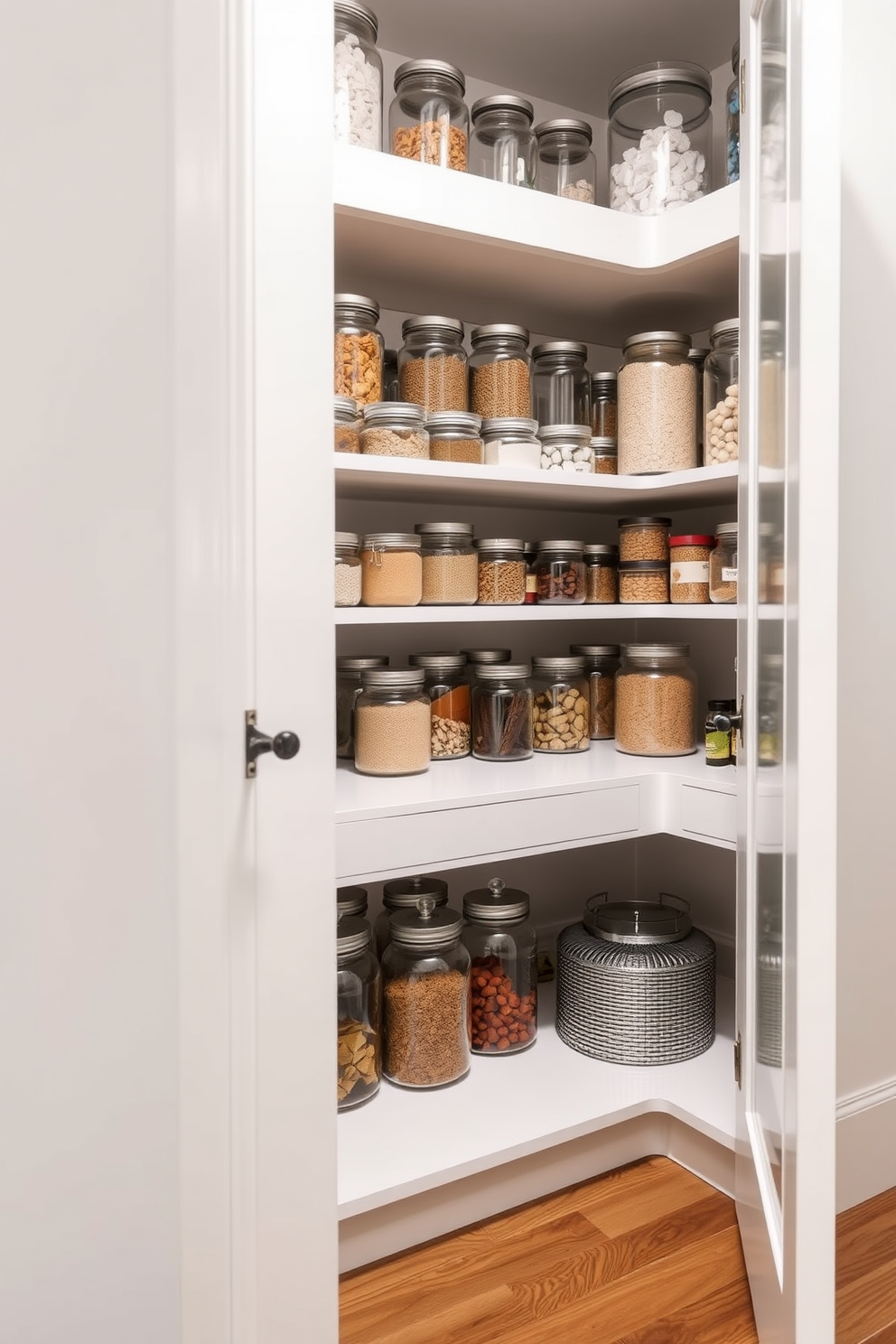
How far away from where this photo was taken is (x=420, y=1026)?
62.4 inches

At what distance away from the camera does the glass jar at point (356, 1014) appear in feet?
4.97

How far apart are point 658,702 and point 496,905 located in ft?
1.57

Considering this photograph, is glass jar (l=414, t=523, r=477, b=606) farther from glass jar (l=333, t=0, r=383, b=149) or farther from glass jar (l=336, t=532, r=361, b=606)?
glass jar (l=333, t=0, r=383, b=149)

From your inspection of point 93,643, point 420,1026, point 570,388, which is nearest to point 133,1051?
point 93,643

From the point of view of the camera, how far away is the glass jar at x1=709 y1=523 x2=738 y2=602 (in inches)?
65.3

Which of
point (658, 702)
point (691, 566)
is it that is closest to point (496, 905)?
point (658, 702)

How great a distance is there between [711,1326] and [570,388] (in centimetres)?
151

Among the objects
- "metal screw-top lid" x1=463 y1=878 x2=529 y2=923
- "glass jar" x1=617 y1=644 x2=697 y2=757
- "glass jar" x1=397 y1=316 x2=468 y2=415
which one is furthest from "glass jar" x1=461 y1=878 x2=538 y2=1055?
"glass jar" x1=397 y1=316 x2=468 y2=415

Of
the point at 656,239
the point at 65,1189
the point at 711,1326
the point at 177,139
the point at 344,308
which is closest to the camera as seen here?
the point at 65,1189

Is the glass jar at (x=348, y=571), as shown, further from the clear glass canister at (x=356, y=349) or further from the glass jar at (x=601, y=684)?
the glass jar at (x=601, y=684)

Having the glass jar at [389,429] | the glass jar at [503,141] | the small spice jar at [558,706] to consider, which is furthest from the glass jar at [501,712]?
the glass jar at [503,141]

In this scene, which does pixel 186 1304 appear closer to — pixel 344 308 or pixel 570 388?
pixel 344 308

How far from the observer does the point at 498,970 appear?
173cm

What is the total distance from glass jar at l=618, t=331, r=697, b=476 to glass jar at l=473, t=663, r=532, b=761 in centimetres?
44
